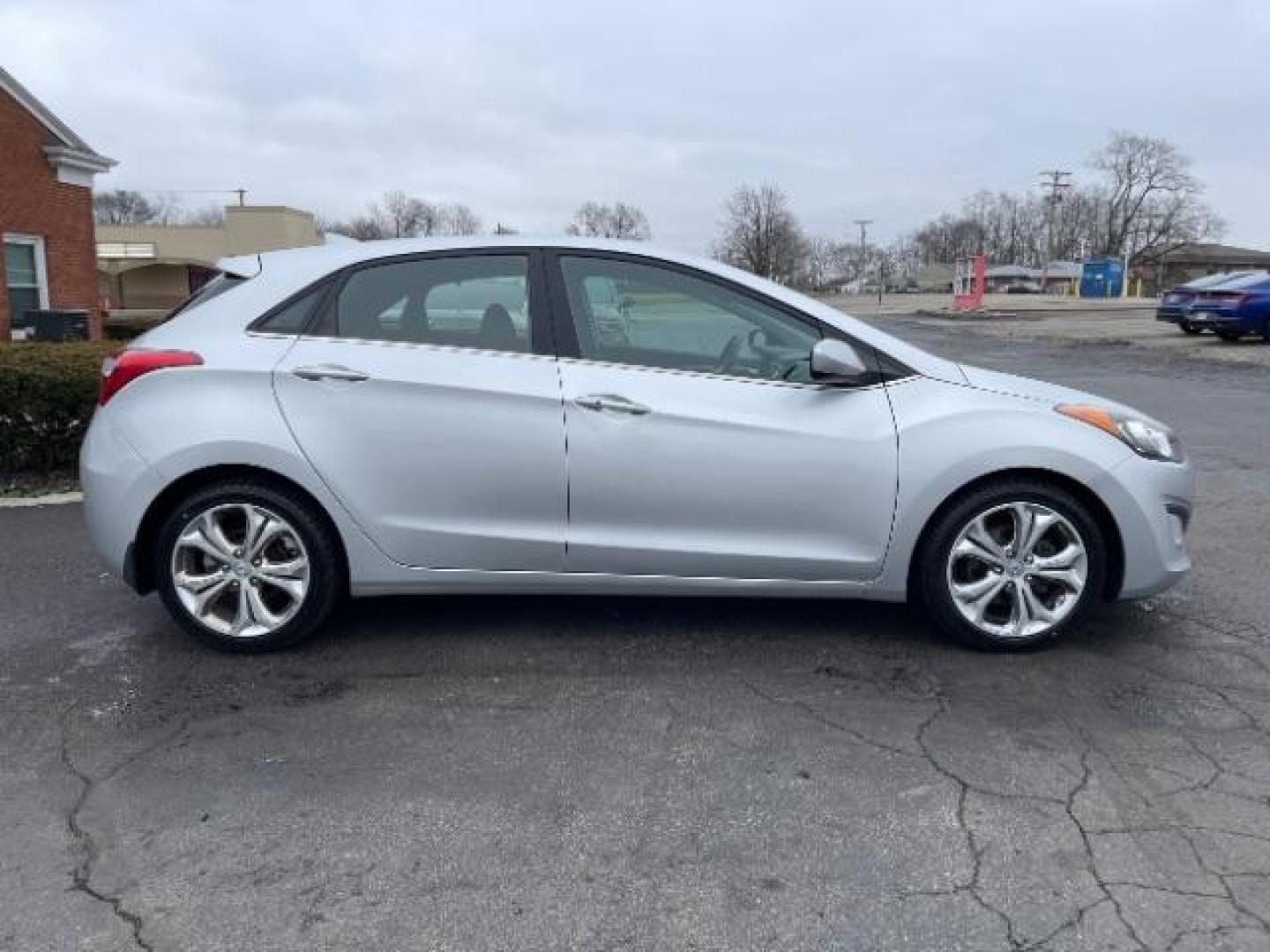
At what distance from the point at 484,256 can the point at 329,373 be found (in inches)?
30.3

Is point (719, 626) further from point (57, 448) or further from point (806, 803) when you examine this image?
point (57, 448)

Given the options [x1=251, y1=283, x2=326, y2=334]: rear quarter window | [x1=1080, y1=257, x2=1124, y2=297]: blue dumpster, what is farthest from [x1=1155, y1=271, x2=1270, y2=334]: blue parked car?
[x1=1080, y1=257, x2=1124, y2=297]: blue dumpster

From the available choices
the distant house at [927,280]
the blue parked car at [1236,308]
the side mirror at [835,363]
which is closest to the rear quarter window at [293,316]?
the side mirror at [835,363]

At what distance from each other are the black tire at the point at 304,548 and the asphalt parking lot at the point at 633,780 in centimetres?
10

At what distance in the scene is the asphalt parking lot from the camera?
8.02 feet

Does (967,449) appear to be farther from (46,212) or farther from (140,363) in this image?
(46,212)

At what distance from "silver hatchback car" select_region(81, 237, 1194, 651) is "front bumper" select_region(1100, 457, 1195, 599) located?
0.03 feet

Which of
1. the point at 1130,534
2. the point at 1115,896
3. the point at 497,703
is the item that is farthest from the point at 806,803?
the point at 1130,534

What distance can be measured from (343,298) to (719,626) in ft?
6.62

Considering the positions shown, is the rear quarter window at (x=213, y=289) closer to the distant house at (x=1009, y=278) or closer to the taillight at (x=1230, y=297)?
the taillight at (x=1230, y=297)

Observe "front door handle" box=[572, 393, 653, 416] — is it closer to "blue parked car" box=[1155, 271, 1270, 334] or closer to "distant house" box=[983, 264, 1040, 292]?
"blue parked car" box=[1155, 271, 1270, 334]

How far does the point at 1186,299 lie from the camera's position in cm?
2148

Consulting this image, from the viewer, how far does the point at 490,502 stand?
3.89 m

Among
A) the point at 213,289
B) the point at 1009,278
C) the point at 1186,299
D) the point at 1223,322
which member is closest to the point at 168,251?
the point at 1186,299
